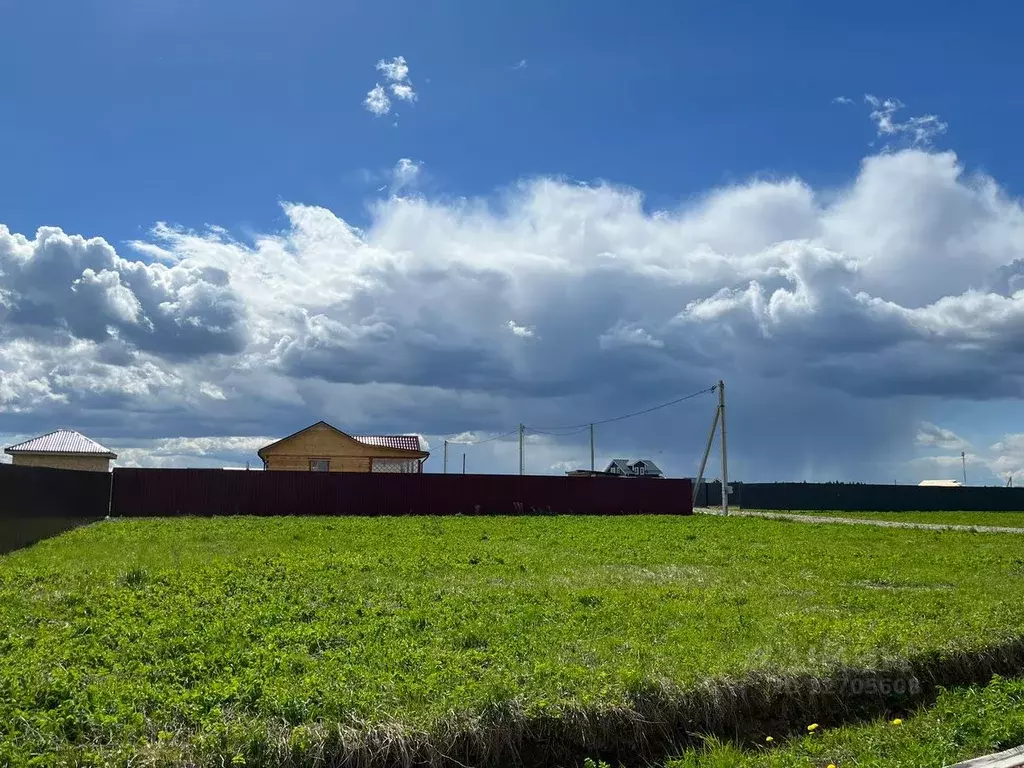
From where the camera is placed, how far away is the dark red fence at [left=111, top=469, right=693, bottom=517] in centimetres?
2716

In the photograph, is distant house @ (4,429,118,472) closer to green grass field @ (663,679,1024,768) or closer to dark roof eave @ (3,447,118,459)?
dark roof eave @ (3,447,118,459)

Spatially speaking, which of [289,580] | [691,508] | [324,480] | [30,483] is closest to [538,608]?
[289,580]

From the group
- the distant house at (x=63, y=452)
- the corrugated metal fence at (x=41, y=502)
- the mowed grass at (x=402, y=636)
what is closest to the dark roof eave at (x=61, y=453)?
the distant house at (x=63, y=452)

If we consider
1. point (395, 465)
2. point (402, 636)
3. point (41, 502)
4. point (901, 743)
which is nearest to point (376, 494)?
point (41, 502)

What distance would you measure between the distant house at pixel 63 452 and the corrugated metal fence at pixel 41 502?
1471 centimetres

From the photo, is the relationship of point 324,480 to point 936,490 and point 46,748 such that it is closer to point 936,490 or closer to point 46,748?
point 46,748

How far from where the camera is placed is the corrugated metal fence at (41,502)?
46.0 feet

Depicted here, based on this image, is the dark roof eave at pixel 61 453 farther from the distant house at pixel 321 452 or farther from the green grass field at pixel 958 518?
the green grass field at pixel 958 518

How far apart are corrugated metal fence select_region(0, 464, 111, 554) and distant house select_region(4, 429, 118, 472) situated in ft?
48.3

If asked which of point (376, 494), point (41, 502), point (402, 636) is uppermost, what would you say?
point (41, 502)

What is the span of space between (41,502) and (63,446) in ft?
76.7

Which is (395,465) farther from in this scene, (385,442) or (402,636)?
(402,636)

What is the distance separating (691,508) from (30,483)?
24.3 metres

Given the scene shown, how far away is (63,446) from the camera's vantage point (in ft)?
123
